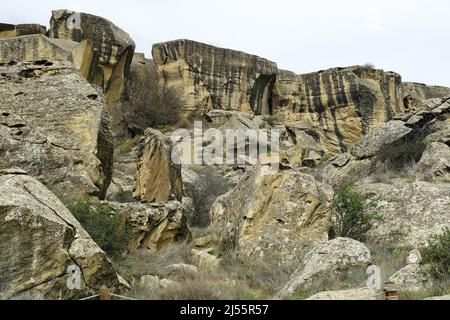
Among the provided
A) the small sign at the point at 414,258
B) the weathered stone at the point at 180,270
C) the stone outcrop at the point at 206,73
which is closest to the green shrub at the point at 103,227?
the weathered stone at the point at 180,270

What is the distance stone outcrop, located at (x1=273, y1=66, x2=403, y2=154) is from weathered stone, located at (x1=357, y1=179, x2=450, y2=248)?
2387 centimetres

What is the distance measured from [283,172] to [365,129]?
26518 millimetres

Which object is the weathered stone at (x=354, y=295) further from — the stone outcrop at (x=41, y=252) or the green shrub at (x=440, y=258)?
the stone outcrop at (x=41, y=252)

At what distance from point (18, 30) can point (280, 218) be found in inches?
Answer: 890

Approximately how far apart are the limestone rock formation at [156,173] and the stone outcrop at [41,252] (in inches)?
245

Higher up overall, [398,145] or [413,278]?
[398,145]

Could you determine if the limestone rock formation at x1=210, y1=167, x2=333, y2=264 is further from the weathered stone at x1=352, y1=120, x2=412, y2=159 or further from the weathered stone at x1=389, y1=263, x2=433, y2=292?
the weathered stone at x1=352, y1=120, x2=412, y2=159

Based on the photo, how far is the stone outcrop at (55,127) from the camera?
11.1m

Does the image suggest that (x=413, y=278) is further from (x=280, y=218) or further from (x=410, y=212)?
(x=410, y=212)

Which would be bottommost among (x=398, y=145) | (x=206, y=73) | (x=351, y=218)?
(x=351, y=218)

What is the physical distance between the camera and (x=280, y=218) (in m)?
10.4

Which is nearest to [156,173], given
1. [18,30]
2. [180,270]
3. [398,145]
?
[180,270]

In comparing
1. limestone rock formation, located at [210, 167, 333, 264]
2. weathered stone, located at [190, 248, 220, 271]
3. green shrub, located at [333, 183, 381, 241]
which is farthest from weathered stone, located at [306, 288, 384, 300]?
green shrub, located at [333, 183, 381, 241]
